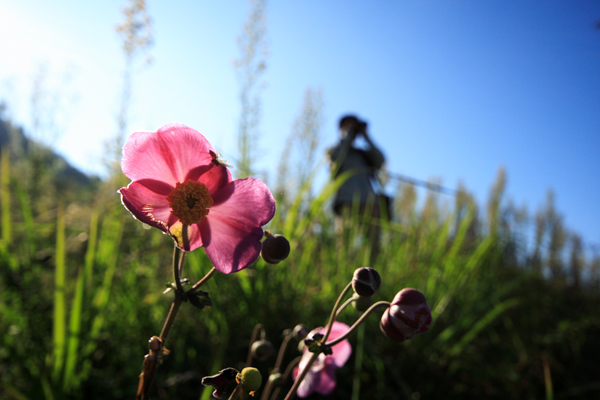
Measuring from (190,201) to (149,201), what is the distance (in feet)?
0.11

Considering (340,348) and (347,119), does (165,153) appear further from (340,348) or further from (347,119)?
(347,119)

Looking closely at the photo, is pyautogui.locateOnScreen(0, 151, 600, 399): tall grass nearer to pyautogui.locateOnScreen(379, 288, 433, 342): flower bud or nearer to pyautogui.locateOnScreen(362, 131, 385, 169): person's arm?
pyautogui.locateOnScreen(379, 288, 433, 342): flower bud

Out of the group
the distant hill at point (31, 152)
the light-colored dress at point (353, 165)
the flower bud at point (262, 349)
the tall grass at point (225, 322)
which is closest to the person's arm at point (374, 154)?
the light-colored dress at point (353, 165)

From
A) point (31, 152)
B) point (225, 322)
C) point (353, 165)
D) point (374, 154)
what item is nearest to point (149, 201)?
point (225, 322)

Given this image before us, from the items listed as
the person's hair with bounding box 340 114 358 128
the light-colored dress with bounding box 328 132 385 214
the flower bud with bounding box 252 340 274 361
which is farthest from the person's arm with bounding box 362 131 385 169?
the flower bud with bounding box 252 340 274 361

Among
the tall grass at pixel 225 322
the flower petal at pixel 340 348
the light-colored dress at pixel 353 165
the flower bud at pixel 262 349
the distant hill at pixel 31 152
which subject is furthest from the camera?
the distant hill at pixel 31 152

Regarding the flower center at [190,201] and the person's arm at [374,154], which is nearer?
the flower center at [190,201]

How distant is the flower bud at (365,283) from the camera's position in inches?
12.1

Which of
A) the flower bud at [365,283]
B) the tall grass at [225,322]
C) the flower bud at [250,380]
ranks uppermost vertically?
the flower bud at [365,283]

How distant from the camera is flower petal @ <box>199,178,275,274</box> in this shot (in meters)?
0.30

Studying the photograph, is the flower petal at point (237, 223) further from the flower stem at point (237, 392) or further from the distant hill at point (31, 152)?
the distant hill at point (31, 152)

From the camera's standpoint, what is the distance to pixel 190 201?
31cm

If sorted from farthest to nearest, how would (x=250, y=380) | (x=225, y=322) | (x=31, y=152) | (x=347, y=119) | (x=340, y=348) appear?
(x=31, y=152), (x=347, y=119), (x=225, y=322), (x=340, y=348), (x=250, y=380)

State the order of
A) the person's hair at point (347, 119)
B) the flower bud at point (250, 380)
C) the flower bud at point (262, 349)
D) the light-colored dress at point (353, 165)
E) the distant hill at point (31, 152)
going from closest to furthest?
the flower bud at point (250, 380) → the flower bud at point (262, 349) → the light-colored dress at point (353, 165) → the person's hair at point (347, 119) → the distant hill at point (31, 152)
